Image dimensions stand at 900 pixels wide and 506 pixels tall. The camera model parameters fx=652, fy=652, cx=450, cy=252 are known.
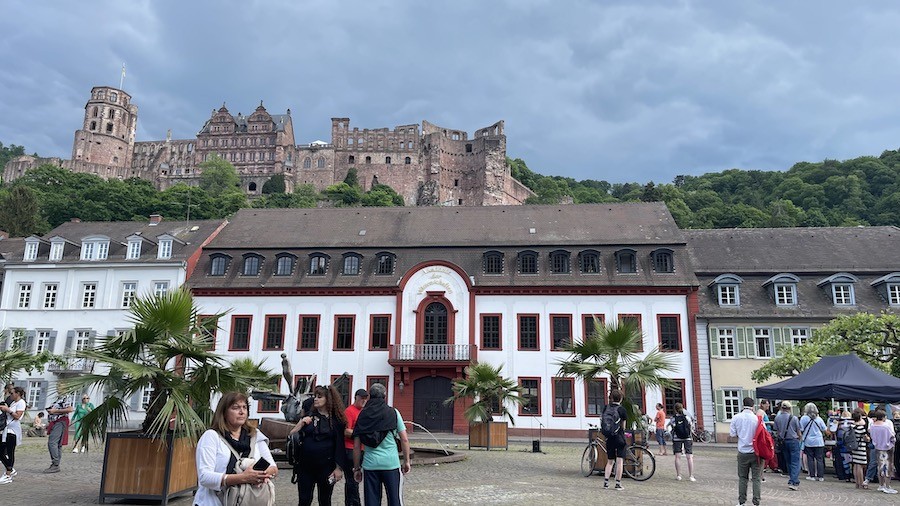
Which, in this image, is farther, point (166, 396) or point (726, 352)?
point (726, 352)

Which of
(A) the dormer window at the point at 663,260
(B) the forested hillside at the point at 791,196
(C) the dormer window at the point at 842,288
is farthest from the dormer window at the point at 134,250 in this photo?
(B) the forested hillside at the point at 791,196

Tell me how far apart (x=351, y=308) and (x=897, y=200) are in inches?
3140

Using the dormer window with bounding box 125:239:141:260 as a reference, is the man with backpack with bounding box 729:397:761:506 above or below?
below

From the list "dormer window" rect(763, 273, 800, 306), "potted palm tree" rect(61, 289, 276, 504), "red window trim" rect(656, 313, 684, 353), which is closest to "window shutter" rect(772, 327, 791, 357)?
"dormer window" rect(763, 273, 800, 306)

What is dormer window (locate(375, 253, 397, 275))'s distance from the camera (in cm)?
3353

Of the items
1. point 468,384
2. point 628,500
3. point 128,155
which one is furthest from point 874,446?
point 128,155

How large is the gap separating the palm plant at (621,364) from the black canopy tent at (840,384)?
3277mm

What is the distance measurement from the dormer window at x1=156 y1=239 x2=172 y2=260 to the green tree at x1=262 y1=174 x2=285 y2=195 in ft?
275

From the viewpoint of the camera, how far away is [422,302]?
1271 inches

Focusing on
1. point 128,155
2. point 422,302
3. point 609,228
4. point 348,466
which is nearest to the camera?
point 348,466

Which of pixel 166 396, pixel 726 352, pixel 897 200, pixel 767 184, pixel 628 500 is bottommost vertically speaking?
pixel 628 500

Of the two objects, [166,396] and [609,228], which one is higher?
[609,228]

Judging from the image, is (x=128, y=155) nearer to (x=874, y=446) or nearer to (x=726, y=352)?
(x=726, y=352)

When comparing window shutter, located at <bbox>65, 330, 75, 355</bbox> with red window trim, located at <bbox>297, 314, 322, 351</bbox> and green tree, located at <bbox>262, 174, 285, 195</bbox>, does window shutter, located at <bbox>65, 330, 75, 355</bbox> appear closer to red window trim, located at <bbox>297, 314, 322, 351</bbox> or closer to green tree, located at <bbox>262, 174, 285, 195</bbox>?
red window trim, located at <bbox>297, 314, 322, 351</bbox>
